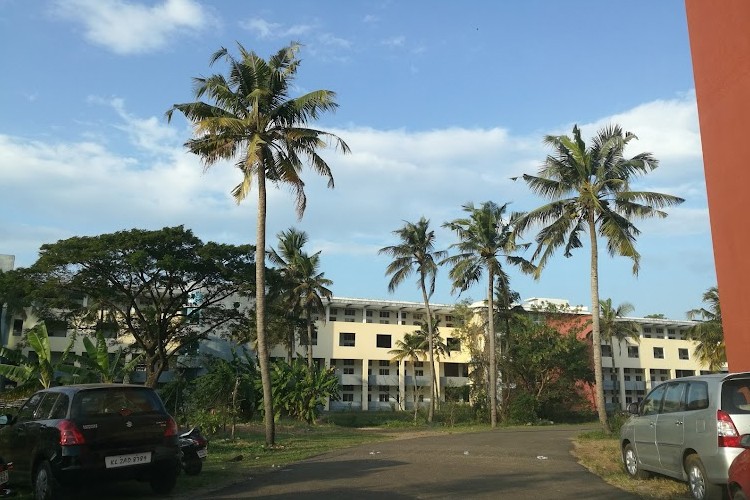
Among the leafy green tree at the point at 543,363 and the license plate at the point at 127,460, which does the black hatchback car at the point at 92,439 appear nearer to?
the license plate at the point at 127,460

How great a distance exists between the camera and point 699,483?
8578 mm

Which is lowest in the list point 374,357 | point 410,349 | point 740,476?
point 740,476

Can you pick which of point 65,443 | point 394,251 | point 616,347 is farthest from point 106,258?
point 616,347

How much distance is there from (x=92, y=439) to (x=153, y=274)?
85.6 feet

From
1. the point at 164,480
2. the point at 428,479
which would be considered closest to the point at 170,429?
the point at 164,480

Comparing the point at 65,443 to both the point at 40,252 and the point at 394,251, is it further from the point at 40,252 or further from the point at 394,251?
the point at 394,251

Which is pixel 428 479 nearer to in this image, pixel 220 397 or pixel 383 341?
pixel 220 397

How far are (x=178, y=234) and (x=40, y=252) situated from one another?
675cm

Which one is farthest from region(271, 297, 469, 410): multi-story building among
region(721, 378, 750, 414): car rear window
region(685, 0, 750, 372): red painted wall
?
region(721, 378, 750, 414): car rear window

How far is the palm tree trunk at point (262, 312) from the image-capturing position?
19.3 meters

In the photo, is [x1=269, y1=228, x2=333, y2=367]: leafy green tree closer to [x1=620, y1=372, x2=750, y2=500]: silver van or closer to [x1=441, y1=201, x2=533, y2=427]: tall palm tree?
[x1=441, y1=201, x2=533, y2=427]: tall palm tree

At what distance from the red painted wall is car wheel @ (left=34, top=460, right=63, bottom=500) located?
12395 mm

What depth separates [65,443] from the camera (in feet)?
26.8

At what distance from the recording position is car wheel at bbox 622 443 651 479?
35.6 ft
